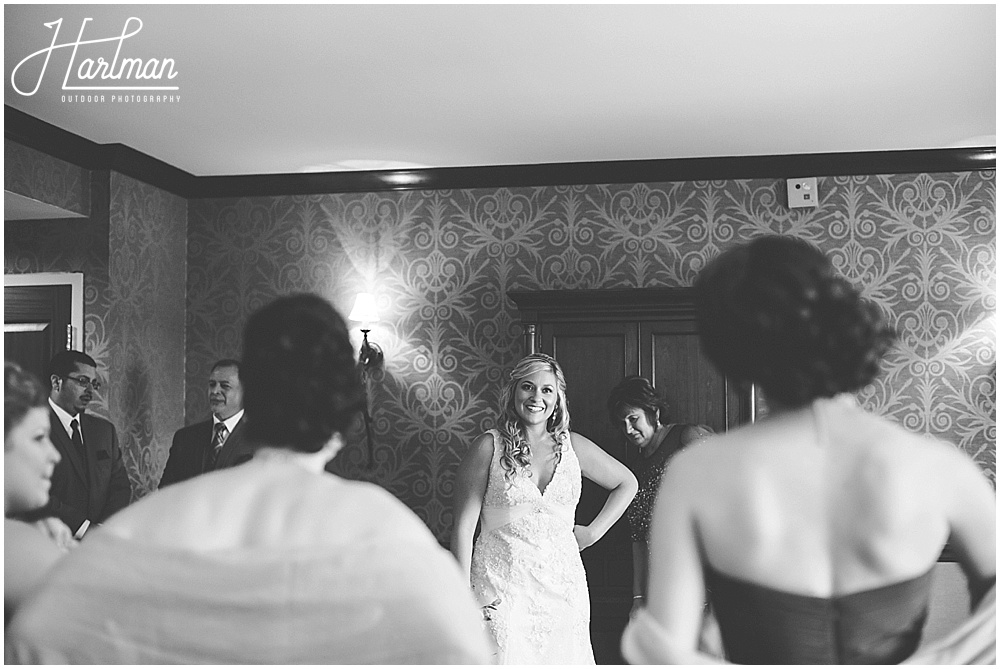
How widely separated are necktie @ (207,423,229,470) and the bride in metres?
1.41

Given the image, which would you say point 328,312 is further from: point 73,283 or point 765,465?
point 73,283

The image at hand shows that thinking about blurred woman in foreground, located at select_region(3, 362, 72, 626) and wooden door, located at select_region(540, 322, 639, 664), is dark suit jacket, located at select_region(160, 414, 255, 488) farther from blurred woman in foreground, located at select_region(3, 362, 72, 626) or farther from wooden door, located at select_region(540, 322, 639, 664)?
blurred woman in foreground, located at select_region(3, 362, 72, 626)

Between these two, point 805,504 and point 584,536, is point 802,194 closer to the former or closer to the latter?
point 584,536

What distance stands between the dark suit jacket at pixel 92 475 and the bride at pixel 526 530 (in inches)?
62.1

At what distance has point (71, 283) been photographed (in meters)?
4.94

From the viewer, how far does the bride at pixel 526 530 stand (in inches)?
145

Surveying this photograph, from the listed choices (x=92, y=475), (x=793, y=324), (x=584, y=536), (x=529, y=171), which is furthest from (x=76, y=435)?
(x=793, y=324)

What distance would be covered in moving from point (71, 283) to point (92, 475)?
44.9 inches

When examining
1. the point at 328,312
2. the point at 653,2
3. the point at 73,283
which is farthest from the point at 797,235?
the point at 328,312

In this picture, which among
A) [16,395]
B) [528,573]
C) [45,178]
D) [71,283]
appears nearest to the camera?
[16,395]

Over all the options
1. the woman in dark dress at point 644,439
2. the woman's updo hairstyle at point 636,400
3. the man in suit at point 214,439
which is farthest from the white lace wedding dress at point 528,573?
the man in suit at point 214,439

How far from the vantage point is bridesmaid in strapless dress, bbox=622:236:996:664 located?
4.79 ft

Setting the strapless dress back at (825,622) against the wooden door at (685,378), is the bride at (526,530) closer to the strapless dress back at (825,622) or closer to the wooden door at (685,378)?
the wooden door at (685,378)

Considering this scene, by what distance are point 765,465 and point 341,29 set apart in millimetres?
2376
